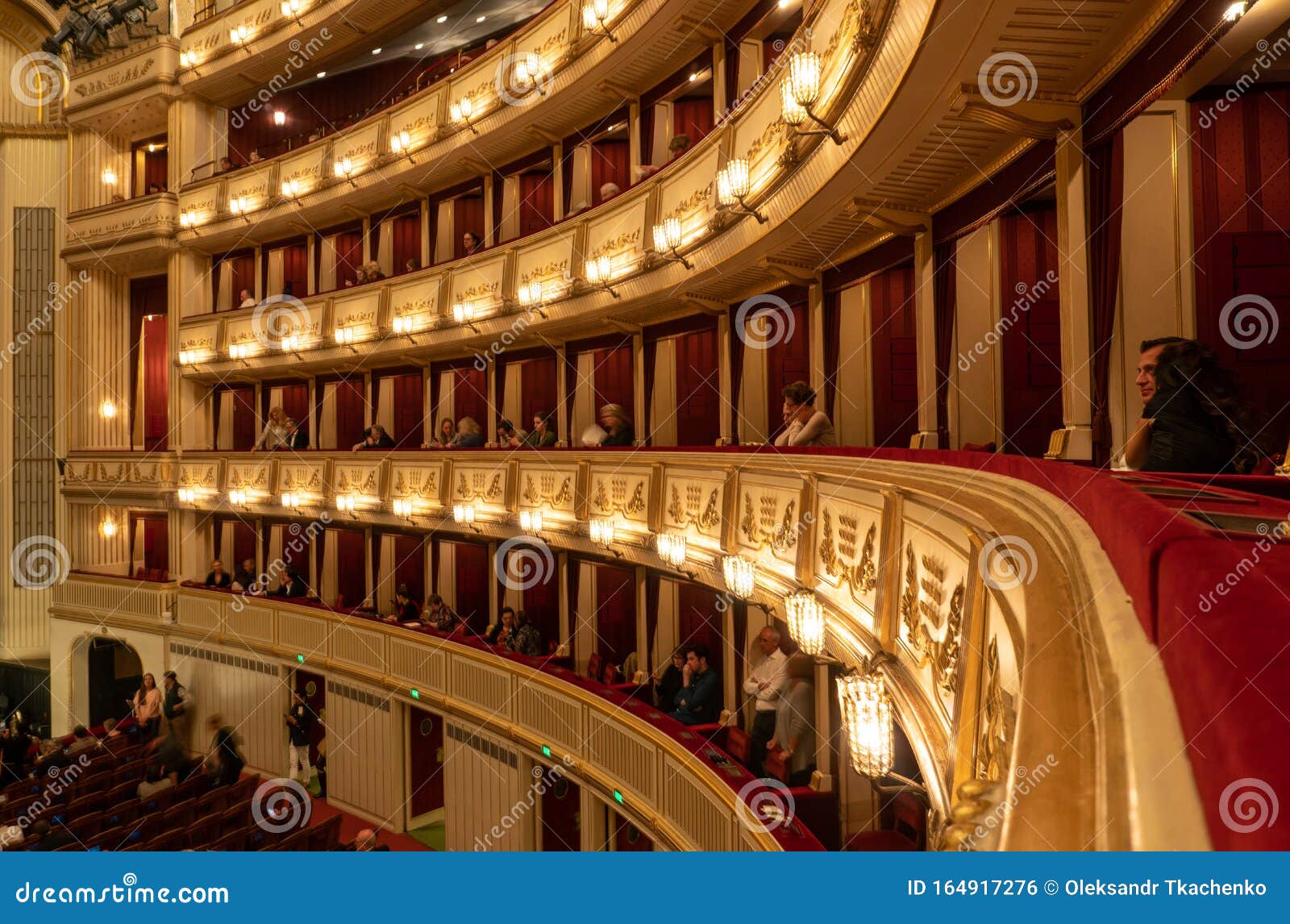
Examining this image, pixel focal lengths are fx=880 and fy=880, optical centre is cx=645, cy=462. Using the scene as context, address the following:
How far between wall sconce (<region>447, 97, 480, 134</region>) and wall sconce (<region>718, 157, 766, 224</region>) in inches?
294

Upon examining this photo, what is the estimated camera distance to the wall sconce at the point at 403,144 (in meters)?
→ 15.1

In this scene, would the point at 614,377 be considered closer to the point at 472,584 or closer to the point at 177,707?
the point at 472,584

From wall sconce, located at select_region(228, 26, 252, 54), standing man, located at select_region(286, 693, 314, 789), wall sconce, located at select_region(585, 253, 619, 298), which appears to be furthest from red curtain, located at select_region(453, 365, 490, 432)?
wall sconce, located at select_region(228, 26, 252, 54)

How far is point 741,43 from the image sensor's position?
Result: 33.4 ft

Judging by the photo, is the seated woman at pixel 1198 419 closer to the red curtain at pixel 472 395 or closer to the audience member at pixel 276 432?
the red curtain at pixel 472 395

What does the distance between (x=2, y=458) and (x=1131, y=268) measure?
23368 millimetres

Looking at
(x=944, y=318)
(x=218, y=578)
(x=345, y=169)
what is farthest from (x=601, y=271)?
(x=218, y=578)

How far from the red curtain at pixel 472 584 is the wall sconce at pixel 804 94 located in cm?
1021

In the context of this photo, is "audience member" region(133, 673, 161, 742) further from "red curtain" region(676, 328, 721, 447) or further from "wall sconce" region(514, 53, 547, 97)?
"wall sconce" region(514, 53, 547, 97)

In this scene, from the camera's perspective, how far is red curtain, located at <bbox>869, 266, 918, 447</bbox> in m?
7.86

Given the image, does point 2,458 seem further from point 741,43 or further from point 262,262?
point 741,43

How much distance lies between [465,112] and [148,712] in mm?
12327

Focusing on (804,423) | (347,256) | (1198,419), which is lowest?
(1198,419)

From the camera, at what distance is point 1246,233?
15.9 feet
